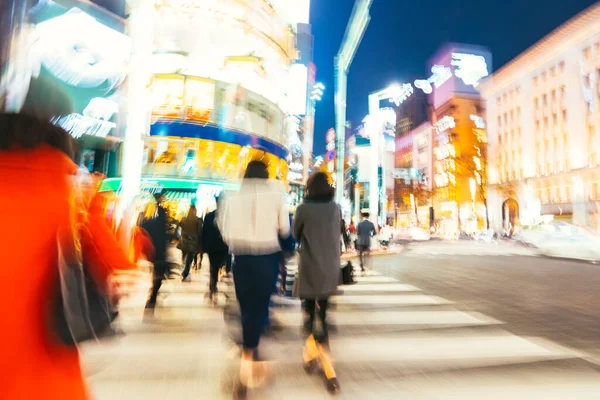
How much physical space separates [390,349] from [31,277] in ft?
13.9

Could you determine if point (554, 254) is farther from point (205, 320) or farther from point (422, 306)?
point (205, 320)

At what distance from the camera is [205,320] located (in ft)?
20.1

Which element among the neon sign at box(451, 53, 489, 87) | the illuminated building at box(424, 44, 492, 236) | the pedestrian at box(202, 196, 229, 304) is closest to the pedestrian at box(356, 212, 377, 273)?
the pedestrian at box(202, 196, 229, 304)

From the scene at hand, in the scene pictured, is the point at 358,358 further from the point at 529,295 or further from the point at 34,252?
the point at 529,295

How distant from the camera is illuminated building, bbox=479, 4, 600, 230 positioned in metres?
44.7

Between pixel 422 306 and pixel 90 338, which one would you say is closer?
pixel 90 338

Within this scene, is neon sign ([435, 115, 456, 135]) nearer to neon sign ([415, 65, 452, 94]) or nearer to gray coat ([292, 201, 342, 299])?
neon sign ([415, 65, 452, 94])

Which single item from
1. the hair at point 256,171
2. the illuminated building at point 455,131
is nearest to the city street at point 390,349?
the hair at point 256,171

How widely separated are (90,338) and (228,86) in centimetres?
2719

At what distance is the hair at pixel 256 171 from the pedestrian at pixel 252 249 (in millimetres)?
20

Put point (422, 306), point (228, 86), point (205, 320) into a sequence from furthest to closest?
1. point (228, 86)
2. point (422, 306)
3. point (205, 320)

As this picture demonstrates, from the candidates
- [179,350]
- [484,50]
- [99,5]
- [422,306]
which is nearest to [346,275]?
[179,350]

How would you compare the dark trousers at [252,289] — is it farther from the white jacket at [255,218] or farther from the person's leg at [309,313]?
the person's leg at [309,313]

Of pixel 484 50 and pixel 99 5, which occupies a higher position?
pixel 484 50
